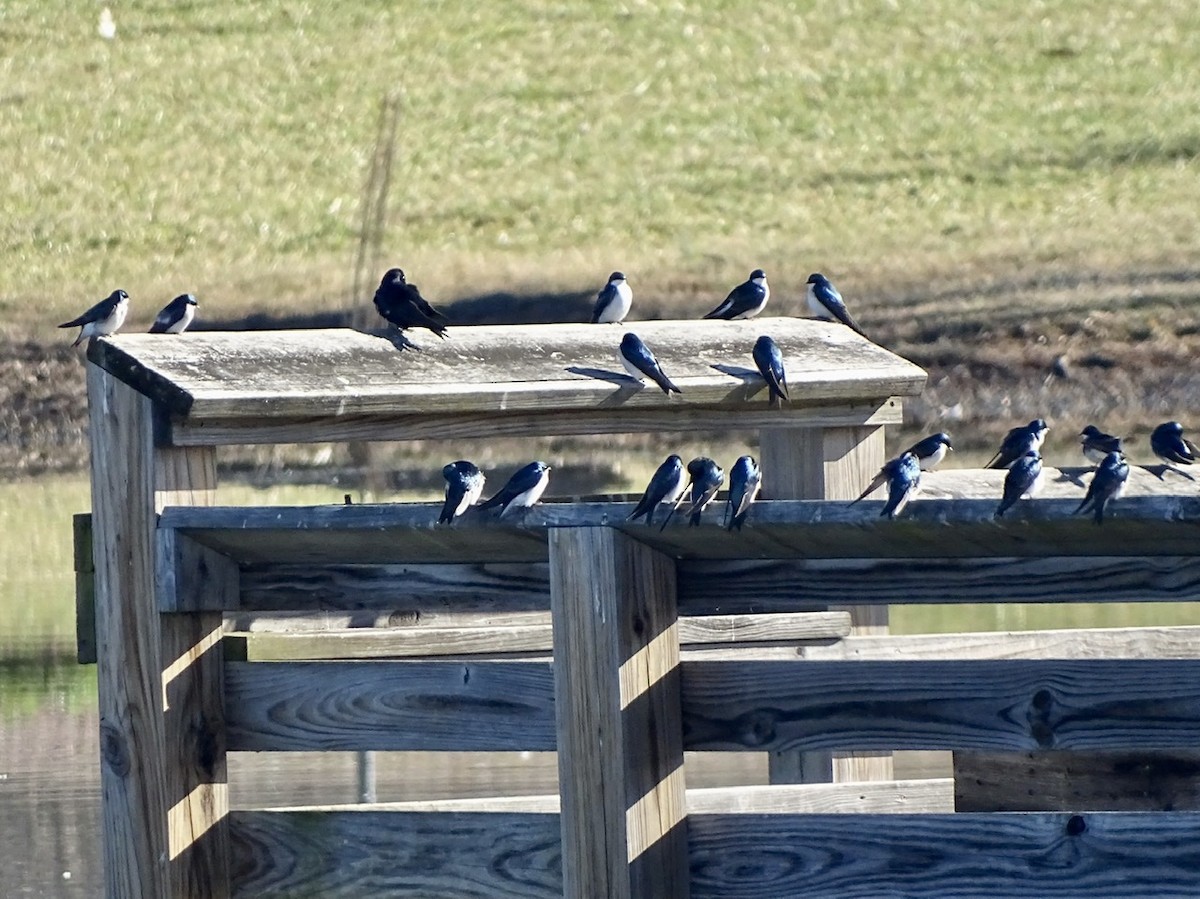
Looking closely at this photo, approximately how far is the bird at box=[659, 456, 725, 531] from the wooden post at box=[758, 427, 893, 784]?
32.6 inches

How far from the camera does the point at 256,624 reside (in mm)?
8789

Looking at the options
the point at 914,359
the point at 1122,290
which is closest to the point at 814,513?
the point at 914,359

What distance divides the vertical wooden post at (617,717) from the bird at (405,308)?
7.12 ft

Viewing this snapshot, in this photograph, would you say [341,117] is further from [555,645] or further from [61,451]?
[555,645]

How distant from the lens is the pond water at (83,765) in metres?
9.77

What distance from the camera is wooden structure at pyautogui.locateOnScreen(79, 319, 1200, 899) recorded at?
4348 millimetres

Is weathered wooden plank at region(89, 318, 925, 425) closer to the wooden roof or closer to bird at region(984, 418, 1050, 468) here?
the wooden roof

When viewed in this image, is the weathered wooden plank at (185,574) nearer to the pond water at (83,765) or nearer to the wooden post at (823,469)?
the wooden post at (823,469)

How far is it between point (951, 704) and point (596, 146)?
127 ft

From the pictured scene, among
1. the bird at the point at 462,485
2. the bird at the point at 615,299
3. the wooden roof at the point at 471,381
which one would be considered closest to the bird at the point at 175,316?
the bird at the point at 615,299

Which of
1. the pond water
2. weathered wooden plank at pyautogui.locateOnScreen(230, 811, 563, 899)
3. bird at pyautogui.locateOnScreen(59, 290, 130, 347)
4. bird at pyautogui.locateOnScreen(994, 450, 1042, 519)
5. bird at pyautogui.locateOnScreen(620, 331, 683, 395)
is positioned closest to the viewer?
bird at pyautogui.locateOnScreen(994, 450, 1042, 519)

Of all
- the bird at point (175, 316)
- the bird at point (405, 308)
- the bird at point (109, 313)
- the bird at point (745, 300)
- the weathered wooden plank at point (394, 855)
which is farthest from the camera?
the bird at point (109, 313)

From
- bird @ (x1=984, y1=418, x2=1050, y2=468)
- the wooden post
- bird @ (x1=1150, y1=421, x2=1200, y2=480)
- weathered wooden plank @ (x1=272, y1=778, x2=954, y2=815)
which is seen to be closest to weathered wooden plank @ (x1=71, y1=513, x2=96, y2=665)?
weathered wooden plank @ (x1=272, y1=778, x2=954, y2=815)

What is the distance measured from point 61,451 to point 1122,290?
13.2 metres
